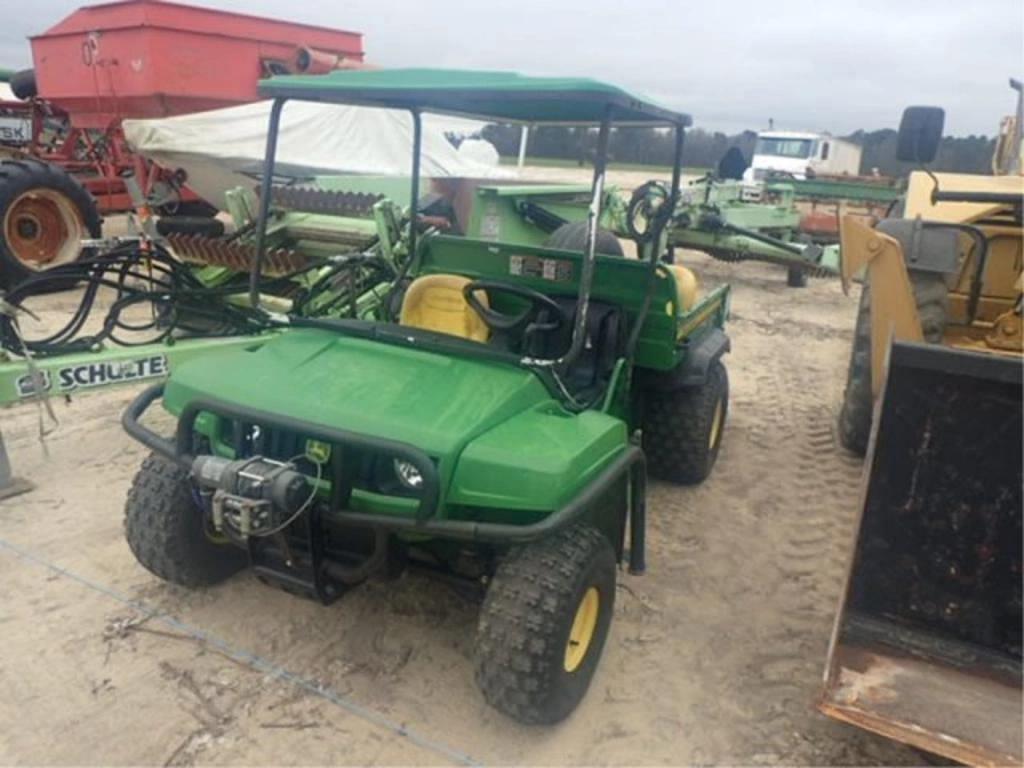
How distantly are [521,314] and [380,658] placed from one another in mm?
1338

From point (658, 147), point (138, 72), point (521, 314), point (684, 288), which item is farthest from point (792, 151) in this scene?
point (521, 314)

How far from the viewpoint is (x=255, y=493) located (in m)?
2.15

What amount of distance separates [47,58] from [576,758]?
388 inches

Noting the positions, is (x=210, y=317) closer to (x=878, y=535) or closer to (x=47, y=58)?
(x=878, y=535)

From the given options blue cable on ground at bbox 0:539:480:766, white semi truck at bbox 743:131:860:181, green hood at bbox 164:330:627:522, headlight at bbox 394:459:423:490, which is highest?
white semi truck at bbox 743:131:860:181

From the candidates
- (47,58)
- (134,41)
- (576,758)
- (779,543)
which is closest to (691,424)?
(779,543)

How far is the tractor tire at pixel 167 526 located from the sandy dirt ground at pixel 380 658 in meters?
0.17

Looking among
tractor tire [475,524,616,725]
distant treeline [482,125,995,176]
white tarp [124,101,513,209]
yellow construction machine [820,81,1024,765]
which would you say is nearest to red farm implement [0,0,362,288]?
white tarp [124,101,513,209]

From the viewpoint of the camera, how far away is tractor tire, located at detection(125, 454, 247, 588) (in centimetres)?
278

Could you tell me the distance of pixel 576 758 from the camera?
234cm

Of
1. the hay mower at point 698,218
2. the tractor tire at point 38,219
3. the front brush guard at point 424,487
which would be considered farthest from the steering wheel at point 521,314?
the tractor tire at point 38,219

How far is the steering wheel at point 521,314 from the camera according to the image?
290 cm

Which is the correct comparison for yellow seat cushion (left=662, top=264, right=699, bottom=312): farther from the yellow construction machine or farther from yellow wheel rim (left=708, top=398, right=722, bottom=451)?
the yellow construction machine

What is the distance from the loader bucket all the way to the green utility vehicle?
724 mm
